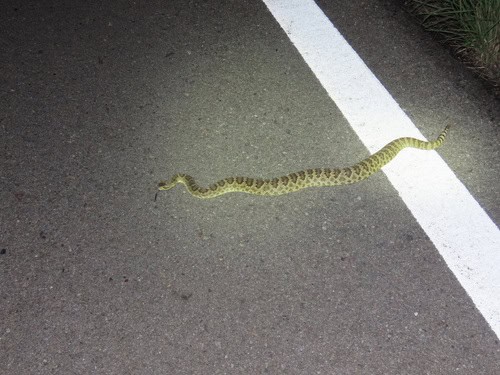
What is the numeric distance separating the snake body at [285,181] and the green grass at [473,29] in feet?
5.14

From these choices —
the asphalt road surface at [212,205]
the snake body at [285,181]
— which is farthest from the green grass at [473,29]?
the snake body at [285,181]

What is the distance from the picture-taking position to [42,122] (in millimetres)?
4605

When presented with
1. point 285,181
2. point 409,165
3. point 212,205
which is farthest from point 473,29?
point 212,205

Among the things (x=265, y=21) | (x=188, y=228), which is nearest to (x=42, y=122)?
(x=188, y=228)

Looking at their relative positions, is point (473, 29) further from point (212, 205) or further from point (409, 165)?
point (212, 205)

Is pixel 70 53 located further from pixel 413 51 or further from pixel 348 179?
pixel 413 51

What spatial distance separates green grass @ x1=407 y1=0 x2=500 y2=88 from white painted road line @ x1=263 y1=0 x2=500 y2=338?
36.9 inches

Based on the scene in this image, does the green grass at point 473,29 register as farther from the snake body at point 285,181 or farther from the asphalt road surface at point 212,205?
the snake body at point 285,181

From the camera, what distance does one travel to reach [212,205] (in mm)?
4117

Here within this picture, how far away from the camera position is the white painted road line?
3.59 meters

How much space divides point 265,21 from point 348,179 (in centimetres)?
220

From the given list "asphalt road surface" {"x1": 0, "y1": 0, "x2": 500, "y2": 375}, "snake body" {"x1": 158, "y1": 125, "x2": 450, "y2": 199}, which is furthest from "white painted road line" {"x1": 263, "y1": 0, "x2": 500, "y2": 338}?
"snake body" {"x1": 158, "y1": 125, "x2": 450, "y2": 199}

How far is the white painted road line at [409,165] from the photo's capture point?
11.8ft

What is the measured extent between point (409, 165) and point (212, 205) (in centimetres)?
165
